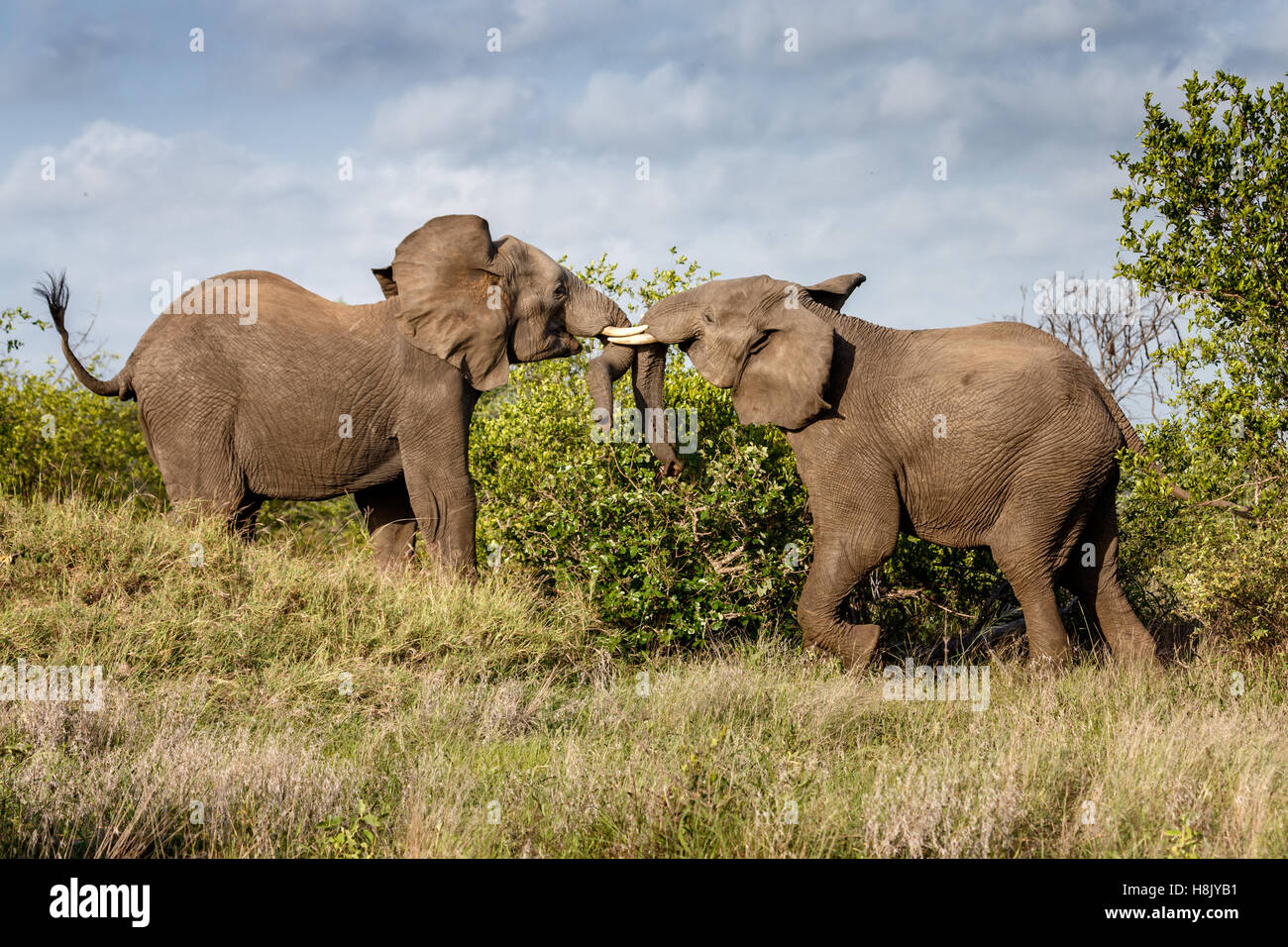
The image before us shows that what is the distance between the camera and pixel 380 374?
Answer: 884 centimetres

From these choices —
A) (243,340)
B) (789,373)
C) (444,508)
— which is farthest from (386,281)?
(789,373)

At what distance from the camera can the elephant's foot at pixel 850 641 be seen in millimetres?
7906

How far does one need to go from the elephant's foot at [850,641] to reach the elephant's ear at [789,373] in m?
1.46

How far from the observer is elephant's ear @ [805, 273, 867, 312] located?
8.38 meters

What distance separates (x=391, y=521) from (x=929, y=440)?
4554 millimetres

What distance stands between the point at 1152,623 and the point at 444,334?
20.8 feet

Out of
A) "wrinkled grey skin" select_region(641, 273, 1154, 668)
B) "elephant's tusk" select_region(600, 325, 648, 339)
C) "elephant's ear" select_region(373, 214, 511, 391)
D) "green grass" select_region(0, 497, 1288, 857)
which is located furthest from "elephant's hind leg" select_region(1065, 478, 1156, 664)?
"elephant's ear" select_region(373, 214, 511, 391)

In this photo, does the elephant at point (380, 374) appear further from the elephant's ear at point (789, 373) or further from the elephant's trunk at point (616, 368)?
the elephant's ear at point (789, 373)

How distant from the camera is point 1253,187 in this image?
8094 millimetres

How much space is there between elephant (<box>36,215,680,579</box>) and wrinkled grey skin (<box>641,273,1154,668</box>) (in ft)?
3.67

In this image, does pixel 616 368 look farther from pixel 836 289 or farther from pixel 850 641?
pixel 850 641

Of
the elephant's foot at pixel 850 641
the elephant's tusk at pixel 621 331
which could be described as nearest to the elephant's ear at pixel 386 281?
the elephant's tusk at pixel 621 331
